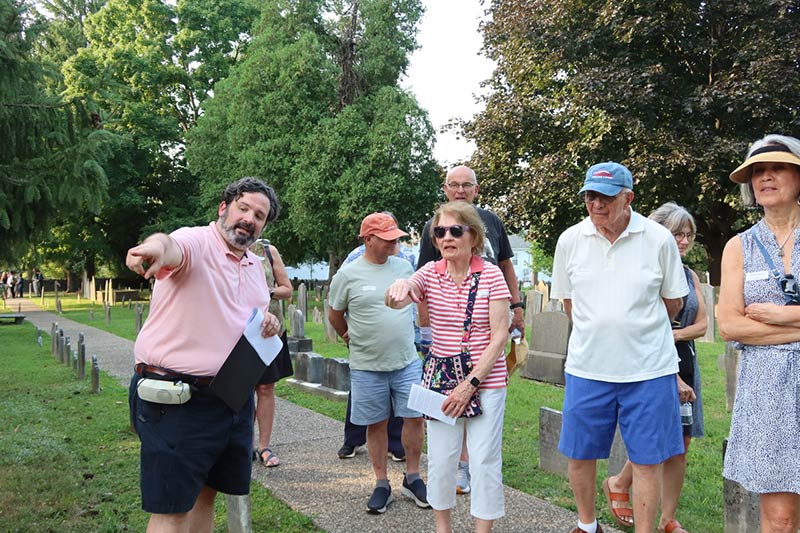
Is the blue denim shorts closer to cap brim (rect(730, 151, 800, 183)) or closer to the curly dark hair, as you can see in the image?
the curly dark hair

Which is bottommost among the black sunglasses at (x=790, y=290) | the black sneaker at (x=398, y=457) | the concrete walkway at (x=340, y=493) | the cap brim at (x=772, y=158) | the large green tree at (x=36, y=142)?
the concrete walkway at (x=340, y=493)

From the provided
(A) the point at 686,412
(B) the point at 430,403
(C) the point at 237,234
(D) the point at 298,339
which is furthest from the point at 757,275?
(D) the point at 298,339

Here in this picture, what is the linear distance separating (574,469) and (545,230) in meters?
17.4

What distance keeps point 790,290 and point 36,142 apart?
1034 centimetres

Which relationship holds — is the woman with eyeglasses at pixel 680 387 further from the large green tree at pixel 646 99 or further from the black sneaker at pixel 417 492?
the large green tree at pixel 646 99

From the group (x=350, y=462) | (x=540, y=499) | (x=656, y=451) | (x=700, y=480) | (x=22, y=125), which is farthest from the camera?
(x=22, y=125)

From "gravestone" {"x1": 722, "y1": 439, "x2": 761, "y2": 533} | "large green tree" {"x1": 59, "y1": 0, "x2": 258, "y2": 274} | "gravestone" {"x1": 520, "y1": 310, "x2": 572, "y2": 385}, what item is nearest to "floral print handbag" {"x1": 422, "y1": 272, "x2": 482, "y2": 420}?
"gravestone" {"x1": 722, "y1": 439, "x2": 761, "y2": 533}

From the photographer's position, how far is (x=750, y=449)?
286 cm

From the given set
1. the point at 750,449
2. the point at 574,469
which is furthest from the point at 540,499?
the point at 750,449

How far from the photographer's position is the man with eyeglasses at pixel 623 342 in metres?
3.38

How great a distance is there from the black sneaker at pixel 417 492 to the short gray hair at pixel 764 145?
8.97ft

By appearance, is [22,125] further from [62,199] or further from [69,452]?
[69,452]

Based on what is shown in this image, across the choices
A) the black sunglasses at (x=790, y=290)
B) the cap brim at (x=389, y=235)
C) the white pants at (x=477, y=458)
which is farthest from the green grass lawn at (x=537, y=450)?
the cap brim at (x=389, y=235)

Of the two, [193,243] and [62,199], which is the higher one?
[62,199]
